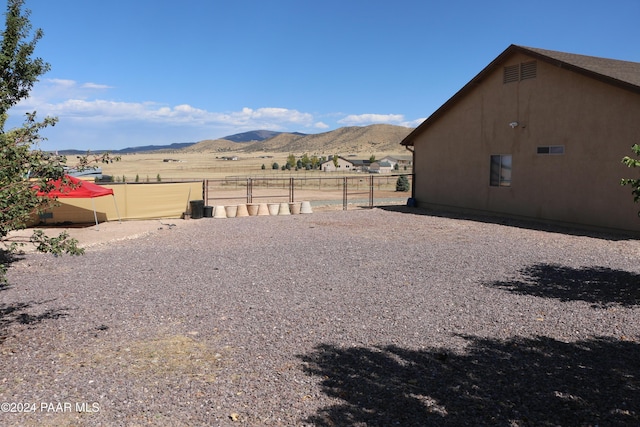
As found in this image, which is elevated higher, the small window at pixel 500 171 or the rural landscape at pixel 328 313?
the small window at pixel 500 171

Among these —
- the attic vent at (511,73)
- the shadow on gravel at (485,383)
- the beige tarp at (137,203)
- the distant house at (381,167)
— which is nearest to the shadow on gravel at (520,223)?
the attic vent at (511,73)

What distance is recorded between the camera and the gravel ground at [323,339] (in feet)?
15.6

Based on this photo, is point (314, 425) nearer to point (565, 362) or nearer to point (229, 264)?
point (565, 362)

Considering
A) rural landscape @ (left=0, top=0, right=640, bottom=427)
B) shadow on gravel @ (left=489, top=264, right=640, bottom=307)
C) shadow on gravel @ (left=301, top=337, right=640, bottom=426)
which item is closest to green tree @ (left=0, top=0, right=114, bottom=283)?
rural landscape @ (left=0, top=0, right=640, bottom=427)

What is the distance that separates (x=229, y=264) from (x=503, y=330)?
6607mm

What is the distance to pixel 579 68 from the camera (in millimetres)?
16453

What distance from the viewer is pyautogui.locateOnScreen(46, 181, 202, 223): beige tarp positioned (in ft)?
67.0

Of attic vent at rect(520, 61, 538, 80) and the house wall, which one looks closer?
the house wall

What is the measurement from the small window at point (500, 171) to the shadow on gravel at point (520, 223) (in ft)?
4.44

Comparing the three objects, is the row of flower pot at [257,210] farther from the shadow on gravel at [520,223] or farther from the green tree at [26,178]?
the green tree at [26,178]

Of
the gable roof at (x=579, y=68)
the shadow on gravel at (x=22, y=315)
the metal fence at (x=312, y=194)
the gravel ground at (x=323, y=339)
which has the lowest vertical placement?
the shadow on gravel at (x=22, y=315)

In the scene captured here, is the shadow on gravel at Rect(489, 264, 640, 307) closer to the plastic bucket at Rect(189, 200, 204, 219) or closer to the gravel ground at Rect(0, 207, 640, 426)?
the gravel ground at Rect(0, 207, 640, 426)

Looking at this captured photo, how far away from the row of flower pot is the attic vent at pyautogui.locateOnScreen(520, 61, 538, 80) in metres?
10.7

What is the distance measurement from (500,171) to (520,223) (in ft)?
8.25
